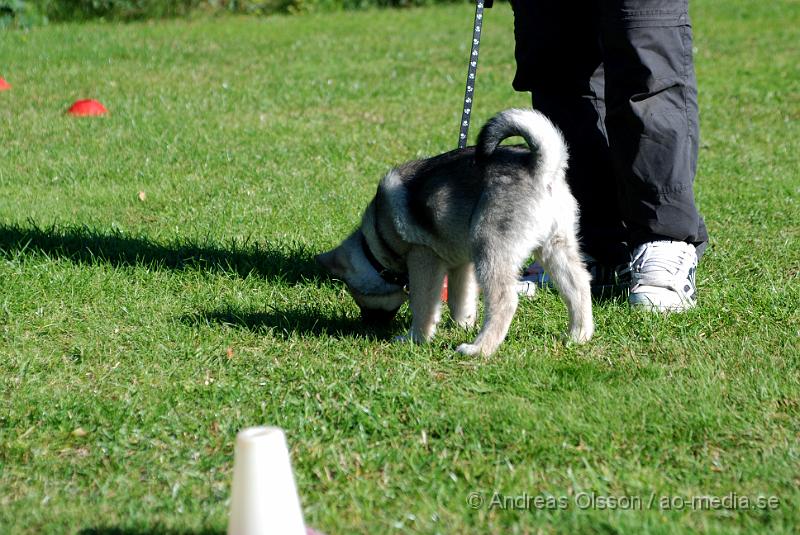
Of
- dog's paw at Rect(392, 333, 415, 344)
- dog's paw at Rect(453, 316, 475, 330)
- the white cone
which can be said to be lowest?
dog's paw at Rect(453, 316, 475, 330)

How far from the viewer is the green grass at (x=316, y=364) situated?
103 inches

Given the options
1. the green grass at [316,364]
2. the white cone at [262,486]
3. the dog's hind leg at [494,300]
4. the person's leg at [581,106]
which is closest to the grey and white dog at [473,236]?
the dog's hind leg at [494,300]

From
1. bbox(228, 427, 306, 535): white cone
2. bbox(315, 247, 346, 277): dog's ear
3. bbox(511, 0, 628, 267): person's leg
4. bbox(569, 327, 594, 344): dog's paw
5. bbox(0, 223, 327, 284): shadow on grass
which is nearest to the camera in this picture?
bbox(228, 427, 306, 535): white cone

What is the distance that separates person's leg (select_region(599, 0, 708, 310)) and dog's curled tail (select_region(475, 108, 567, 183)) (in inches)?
26.7

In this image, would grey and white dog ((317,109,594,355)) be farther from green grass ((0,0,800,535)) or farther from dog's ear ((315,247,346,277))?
green grass ((0,0,800,535))

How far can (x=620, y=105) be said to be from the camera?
4117 mm

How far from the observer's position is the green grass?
262cm

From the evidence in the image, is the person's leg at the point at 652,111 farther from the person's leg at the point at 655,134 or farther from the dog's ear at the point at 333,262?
the dog's ear at the point at 333,262

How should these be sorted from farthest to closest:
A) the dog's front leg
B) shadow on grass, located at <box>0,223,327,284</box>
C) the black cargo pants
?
shadow on grass, located at <box>0,223,327,284</box> → the black cargo pants → the dog's front leg

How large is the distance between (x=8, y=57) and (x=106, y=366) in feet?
26.9

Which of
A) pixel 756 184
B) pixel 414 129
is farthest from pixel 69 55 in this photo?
pixel 756 184

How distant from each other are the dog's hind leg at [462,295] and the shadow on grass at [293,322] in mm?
284

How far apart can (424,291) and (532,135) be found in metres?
0.83

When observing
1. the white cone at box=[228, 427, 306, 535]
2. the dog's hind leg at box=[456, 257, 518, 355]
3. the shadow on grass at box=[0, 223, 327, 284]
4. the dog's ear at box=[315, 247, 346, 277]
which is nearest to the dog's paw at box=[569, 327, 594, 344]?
the dog's hind leg at box=[456, 257, 518, 355]
